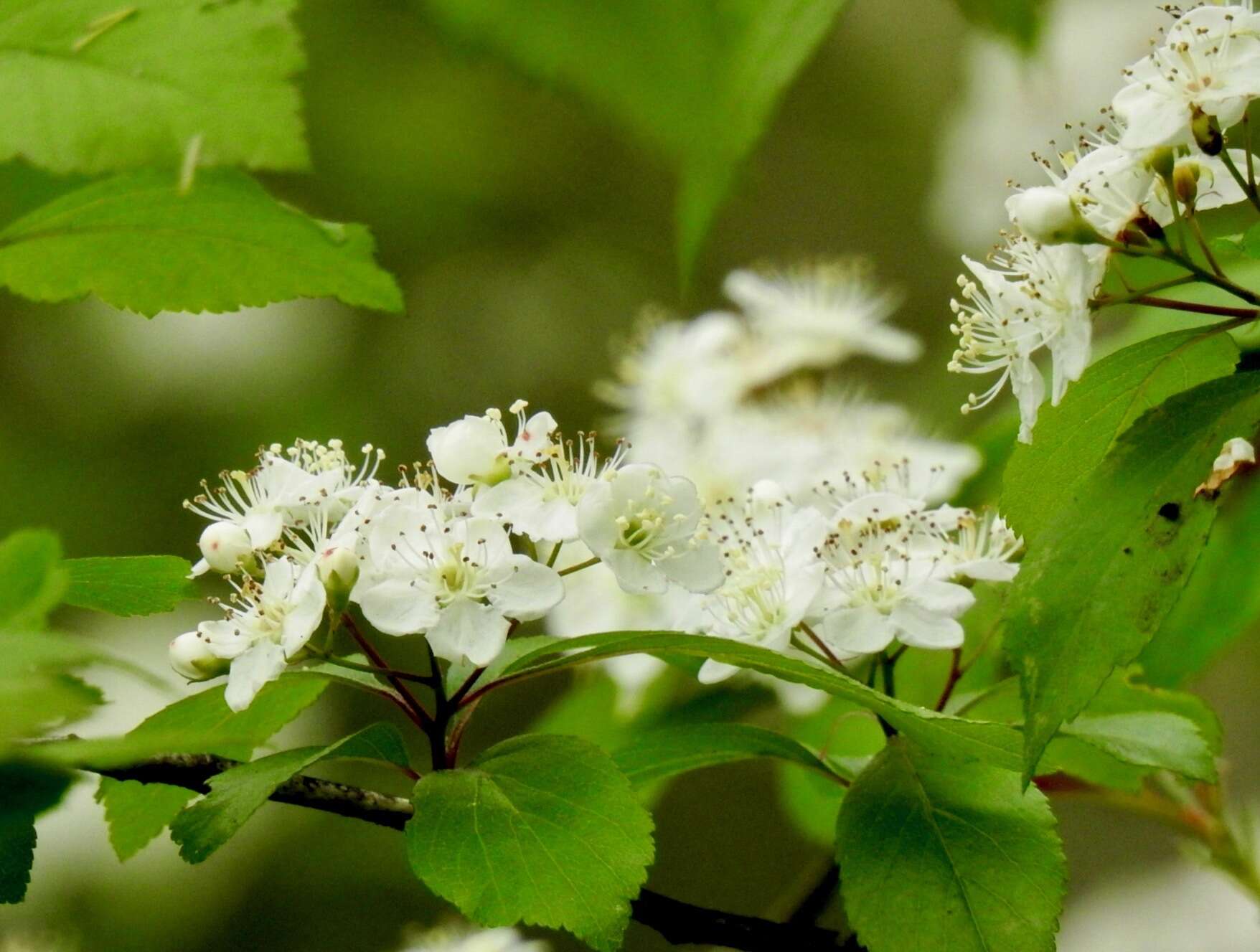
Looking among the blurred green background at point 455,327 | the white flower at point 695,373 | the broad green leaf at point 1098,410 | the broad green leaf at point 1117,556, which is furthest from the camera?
the blurred green background at point 455,327

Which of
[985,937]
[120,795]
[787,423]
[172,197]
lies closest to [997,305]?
[985,937]

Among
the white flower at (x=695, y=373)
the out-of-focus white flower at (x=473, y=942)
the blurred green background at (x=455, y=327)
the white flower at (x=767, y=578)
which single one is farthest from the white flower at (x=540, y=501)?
the blurred green background at (x=455, y=327)

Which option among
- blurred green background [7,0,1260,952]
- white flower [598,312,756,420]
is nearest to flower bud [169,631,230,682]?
white flower [598,312,756,420]

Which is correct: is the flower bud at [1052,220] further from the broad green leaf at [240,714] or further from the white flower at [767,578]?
the broad green leaf at [240,714]

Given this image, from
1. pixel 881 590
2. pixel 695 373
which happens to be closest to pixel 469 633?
pixel 881 590

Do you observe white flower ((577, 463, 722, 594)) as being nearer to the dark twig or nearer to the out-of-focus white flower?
the dark twig
